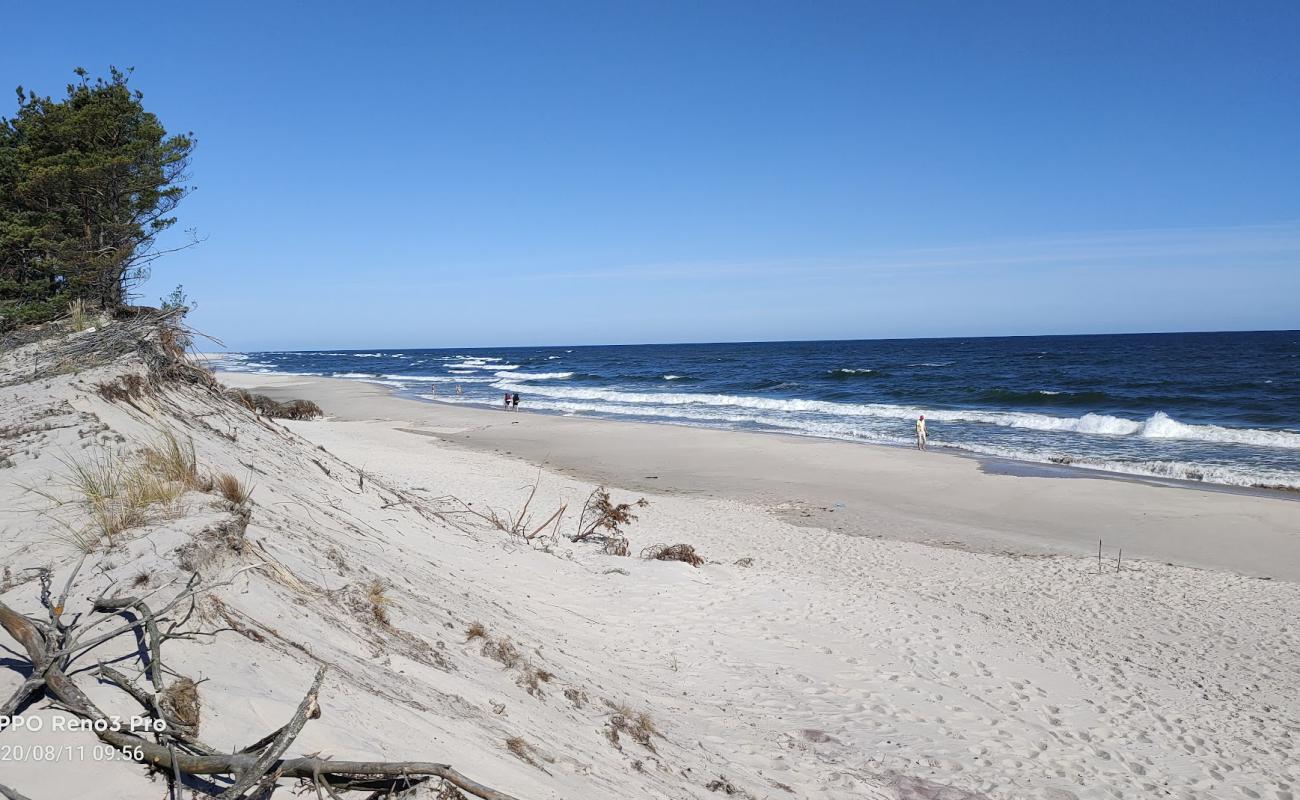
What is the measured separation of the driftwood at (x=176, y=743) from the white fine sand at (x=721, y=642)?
0.08 m

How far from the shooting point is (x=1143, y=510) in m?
13.9

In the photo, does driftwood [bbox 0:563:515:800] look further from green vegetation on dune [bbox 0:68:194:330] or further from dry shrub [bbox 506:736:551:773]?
green vegetation on dune [bbox 0:68:194:330]

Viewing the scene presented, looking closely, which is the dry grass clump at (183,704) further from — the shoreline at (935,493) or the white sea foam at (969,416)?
the white sea foam at (969,416)

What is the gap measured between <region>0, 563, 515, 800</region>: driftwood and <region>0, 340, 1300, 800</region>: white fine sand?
0.27 feet

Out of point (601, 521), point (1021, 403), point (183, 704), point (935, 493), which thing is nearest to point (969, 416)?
point (1021, 403)

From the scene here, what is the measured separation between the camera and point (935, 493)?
50.9 feet

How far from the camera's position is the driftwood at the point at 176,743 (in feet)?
6.56

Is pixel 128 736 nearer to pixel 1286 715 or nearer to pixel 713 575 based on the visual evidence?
pixel 713 575

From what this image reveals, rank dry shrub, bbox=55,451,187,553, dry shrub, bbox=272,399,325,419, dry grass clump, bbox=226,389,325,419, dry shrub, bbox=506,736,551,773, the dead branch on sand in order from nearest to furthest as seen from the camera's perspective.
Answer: dry shrub, bbox=506,736,551,773 → dry shrub, bbox=55,451,187,553 → the dead branch on sand → dry grass clump, bbox=226,389,325,419 → dry shrub, bbox=272,399,325,419

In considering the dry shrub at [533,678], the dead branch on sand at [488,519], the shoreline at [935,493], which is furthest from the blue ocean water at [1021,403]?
the dry shrub at [533,678]

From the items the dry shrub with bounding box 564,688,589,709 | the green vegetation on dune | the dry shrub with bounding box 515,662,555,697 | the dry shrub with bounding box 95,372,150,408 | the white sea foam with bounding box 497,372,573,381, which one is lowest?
the dry shrub with bounding box 564,688,589,709

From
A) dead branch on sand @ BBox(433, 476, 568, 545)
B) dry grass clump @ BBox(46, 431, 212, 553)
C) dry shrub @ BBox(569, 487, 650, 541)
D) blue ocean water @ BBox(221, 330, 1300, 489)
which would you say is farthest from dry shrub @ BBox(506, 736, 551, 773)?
→ blue ocean water @ BBox(221, 330, 1300, 489)

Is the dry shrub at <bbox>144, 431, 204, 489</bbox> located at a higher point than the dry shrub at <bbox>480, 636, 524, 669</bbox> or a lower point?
higher

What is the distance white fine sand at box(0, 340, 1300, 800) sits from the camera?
3061 millimetres
